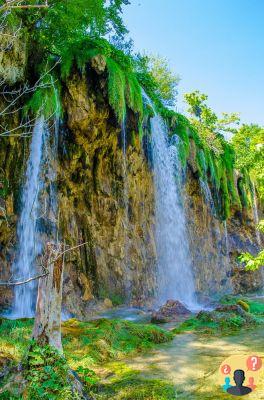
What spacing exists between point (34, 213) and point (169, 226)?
718cm

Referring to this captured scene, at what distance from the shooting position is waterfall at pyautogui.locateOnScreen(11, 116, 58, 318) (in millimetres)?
10367

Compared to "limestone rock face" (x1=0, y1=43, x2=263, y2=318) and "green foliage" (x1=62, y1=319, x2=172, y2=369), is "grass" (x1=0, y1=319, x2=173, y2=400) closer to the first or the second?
"green foliage" (x1=62, y1=319, x2=172, y2=369)

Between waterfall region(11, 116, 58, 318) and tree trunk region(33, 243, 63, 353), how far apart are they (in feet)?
19.3

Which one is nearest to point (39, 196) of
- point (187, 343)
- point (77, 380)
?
point (187, 343)

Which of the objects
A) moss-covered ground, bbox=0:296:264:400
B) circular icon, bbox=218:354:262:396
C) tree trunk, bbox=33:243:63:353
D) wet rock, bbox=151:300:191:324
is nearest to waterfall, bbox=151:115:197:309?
wet rock, bbox=151:300:191:324

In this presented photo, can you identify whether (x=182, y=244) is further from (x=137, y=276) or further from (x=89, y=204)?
(x=89, y=204)

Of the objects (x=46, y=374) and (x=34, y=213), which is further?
(x=34, y=213)

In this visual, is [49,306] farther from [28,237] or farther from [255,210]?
[255,210]

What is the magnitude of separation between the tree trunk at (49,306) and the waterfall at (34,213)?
587cm

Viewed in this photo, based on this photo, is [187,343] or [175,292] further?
[175,292]

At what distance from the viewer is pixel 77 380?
4125 millimetres

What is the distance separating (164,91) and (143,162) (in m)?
17.3

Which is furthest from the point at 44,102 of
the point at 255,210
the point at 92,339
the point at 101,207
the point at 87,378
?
the point at 255,210

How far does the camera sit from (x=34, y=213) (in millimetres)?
11227
